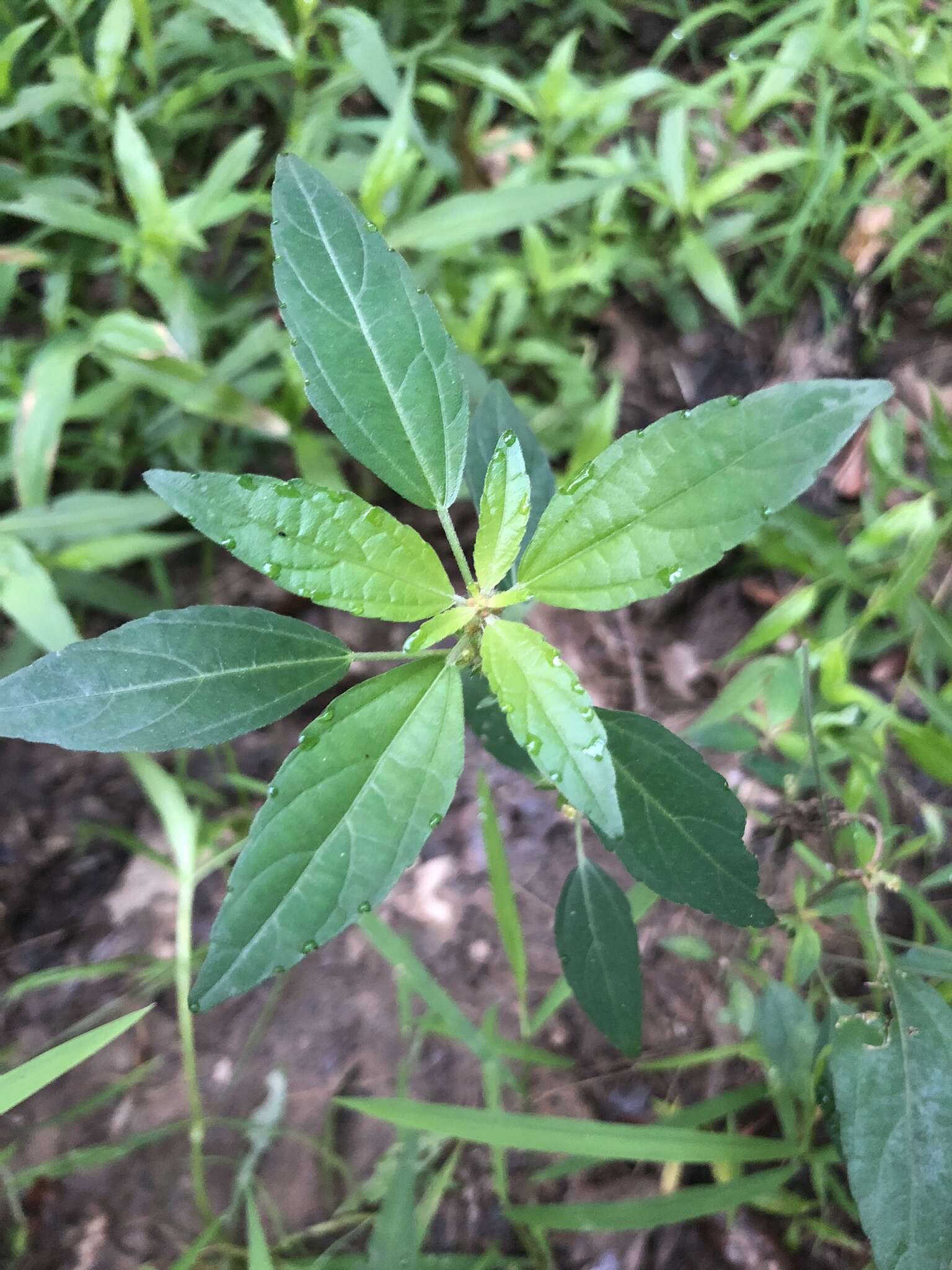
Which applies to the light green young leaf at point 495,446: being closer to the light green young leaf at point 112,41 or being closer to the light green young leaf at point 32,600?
the light green young leaf at point 32,600

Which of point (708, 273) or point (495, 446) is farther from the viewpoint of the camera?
point (708, 273)

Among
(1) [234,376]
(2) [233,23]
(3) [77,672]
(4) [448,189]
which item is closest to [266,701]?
(3) [77,672]

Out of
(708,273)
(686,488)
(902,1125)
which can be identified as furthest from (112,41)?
(902,1125)

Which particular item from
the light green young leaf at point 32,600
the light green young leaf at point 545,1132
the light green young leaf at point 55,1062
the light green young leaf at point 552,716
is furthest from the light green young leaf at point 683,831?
the light green young leaf at point 32,600

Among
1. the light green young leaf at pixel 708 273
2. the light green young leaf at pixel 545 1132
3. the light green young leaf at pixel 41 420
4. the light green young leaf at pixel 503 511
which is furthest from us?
the light green young leaf at pixel 708 273

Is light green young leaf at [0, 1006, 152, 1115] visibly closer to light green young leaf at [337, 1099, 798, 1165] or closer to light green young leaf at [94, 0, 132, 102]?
light green young leaf at [337, 1099, 798, 1165]

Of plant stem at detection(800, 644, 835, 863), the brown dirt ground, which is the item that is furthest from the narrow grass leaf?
plant stem at detection(800, 644, 835, 863)

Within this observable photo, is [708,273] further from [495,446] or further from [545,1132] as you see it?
[545,1132]

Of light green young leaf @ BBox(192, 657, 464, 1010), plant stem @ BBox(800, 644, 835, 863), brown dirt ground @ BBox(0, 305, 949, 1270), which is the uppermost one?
light green young leaf @ BBox(192, 657, 464, 1010)
